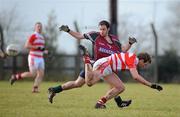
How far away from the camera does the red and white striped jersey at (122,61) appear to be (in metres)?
12.8

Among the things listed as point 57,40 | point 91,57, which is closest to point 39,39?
point 91,57

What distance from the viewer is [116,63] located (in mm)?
13078

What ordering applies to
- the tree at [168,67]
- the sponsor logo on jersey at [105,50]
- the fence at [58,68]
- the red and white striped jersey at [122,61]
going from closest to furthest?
the red and white striped jersey at [122,61], the sponsor logo on jersey at [105,50], the fence at [58,68], the tree at [168,67]

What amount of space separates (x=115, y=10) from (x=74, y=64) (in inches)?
137

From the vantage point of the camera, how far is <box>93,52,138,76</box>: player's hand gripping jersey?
42.0 feet

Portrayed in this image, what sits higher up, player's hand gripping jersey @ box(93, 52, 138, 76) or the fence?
player's hand gripping jersey @ box(93, 52, 138, 76)

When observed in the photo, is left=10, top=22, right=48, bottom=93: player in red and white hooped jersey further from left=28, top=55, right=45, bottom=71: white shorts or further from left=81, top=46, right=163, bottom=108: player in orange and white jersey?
left=81, top=46, right=163, bottom=108: player in orange and white jersey

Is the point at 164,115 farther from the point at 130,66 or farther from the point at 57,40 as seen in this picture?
the point at 57,40

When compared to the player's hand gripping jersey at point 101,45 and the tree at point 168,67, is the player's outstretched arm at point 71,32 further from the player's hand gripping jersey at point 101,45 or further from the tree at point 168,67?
the tree at point 168,67

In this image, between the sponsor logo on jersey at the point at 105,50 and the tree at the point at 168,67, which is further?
the tree at the point at 168,67

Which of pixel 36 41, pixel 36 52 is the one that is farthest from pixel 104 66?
pixel 36 52

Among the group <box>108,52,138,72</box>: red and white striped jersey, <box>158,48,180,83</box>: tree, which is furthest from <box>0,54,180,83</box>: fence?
<box>108,52,138,72</box>: red and white striped jersey

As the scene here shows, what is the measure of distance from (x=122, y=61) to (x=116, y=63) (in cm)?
17

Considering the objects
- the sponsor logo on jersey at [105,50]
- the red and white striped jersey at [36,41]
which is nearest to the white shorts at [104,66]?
the sponsor logo on jersey at [105,50]
